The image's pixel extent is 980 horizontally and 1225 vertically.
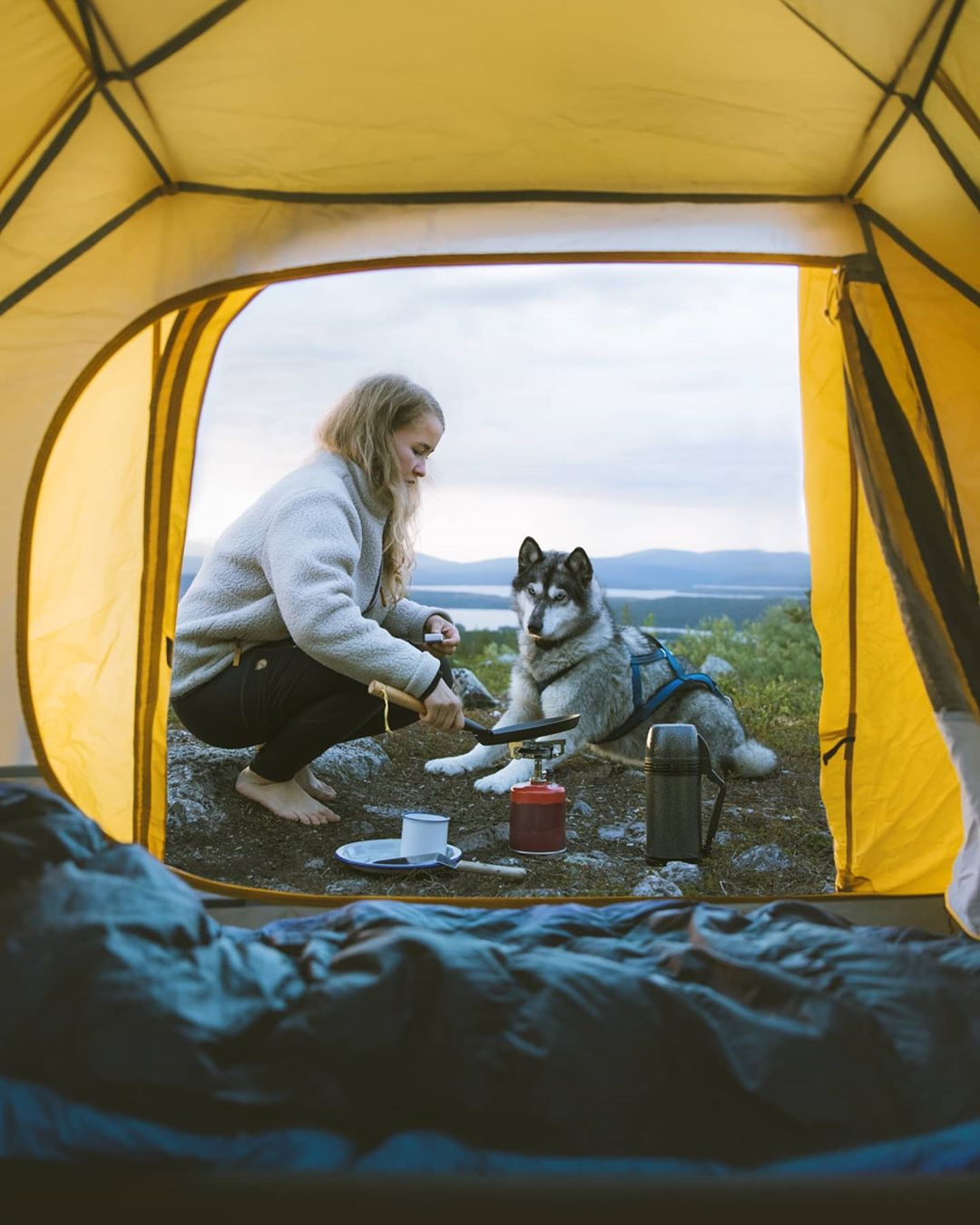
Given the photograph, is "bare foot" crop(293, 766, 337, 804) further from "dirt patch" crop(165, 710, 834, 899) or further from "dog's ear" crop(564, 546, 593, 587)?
"dog's ear" crop(564, 546, 593, 587)

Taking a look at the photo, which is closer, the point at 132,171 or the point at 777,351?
the point at 132,171

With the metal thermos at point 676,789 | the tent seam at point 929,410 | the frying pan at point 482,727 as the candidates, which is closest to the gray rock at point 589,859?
the metal thermos at point 676,789

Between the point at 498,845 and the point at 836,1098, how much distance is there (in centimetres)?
237

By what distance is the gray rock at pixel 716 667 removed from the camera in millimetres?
5930

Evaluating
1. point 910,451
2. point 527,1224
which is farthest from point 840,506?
point 527,1224

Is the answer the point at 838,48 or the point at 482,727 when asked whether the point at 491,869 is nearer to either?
the point at 482,727

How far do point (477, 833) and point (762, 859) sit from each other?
2.79ft

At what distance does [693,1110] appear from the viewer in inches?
37.2

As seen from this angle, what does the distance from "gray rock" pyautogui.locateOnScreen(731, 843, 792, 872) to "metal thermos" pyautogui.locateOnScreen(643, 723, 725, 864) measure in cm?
12

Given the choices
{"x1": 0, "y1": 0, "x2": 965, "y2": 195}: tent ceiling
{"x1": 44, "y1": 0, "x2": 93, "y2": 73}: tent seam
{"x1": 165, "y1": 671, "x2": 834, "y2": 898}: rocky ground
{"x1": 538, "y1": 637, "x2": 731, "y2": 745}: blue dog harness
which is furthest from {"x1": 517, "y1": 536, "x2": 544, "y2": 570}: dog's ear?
{"x1": 44, "y1": 0, "x2": 93, "y2": 73}: tent seam

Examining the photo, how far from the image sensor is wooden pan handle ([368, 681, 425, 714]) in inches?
95.9

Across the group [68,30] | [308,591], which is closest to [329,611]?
[308,591]

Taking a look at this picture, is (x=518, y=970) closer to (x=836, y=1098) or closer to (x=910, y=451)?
(x=836, y=1098)

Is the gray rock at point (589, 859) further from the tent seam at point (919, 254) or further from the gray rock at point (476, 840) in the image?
the tent seam at point (919, 254)
